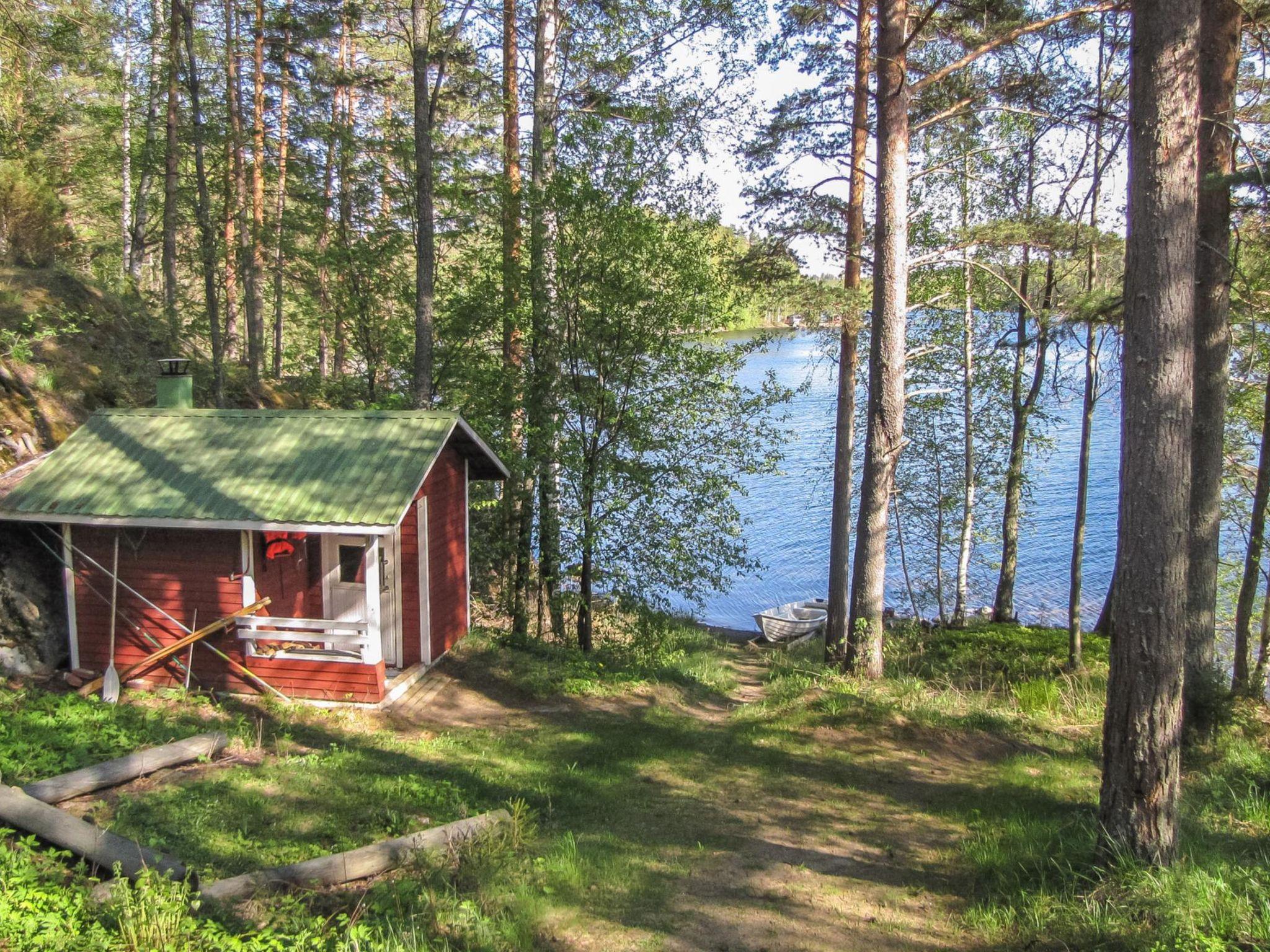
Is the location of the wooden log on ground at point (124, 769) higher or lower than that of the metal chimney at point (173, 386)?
lower

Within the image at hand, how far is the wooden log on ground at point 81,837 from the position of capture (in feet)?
16.3

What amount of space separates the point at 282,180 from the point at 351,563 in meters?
12.8

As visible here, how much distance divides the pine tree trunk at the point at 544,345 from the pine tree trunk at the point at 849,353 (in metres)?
4.22

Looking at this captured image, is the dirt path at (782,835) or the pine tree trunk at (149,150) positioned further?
the pine tree trunk at (149,150)

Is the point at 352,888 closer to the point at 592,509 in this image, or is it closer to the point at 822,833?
the point at 822,833

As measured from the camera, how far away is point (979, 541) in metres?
20.3

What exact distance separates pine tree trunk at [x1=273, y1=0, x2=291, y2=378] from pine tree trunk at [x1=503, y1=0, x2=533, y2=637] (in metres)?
4.76

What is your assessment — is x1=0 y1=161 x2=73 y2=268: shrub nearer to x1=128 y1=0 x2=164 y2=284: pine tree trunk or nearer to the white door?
x1=128 y1=0 x2=164 y2=284: pine tree trunk

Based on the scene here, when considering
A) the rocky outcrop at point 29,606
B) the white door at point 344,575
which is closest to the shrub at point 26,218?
the rocky outcrop at point 29,606

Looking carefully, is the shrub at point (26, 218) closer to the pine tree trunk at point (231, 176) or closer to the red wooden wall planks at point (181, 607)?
the pine tree trunk at point (231, 176)

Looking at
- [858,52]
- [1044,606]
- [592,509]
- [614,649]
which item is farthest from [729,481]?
[1044,606]

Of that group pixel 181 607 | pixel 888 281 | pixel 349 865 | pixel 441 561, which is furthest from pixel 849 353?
pixel 349 865

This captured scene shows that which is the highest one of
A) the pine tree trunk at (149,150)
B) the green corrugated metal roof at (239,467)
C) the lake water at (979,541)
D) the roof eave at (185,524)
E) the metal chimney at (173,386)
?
the pine tree trunk at (149,150)

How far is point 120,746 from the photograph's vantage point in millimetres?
7344
